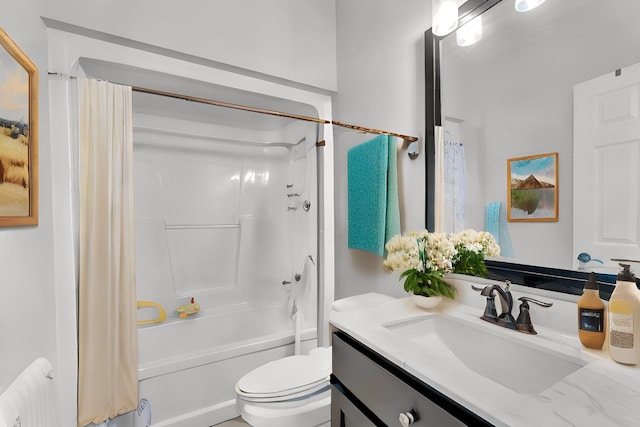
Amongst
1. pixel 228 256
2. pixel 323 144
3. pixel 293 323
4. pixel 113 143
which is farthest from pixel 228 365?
pixel 323 144

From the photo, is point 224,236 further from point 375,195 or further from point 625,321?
point 625,321

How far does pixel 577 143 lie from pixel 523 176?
0.16 m

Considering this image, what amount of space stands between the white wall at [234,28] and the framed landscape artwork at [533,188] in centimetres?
139

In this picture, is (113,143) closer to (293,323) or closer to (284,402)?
(284,402)

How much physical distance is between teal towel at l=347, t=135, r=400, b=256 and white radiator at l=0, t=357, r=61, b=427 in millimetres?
1336

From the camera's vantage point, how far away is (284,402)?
1.20m

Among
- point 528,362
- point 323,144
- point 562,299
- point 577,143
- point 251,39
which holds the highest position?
point 251,39

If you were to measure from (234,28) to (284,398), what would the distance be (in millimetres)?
1900

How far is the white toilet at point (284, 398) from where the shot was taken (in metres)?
1.17

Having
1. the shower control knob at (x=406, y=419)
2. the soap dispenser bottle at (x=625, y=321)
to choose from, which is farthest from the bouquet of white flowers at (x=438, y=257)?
the shower control knob at (x=406, y=419)

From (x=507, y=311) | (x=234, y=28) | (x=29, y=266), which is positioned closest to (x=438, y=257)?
(x=507, y=311)

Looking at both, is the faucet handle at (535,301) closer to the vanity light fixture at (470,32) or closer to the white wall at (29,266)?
the vanity light fixture at (470,32)

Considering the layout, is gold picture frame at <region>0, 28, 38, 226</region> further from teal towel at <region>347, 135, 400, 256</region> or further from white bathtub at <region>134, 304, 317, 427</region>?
teal towel at <region>347, 135, 400, 256</region>

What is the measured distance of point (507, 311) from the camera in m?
0.90
